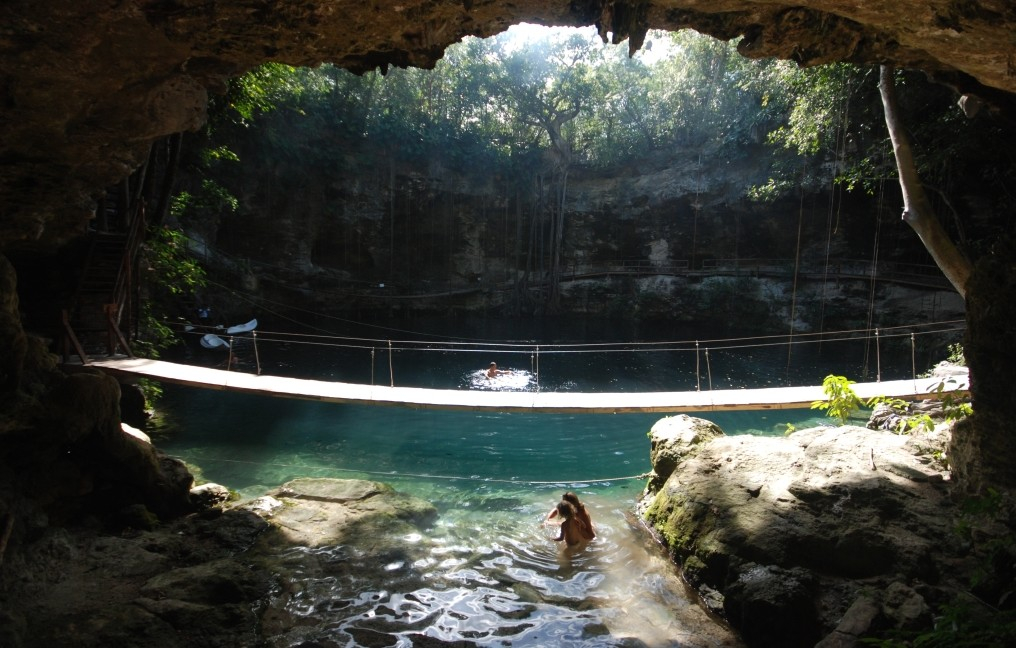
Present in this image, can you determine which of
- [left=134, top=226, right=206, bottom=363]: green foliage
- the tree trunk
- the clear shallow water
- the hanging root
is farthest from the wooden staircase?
the tree trunk

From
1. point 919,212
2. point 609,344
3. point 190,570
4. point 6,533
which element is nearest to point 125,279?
point 6,533

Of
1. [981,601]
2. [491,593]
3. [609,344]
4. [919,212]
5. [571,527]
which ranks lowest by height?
[491,593]

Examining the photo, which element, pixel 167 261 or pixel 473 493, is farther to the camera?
pixel 167 261

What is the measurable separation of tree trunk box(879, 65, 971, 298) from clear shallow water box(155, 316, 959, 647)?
2920 millimetres

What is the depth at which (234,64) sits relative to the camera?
4.26m

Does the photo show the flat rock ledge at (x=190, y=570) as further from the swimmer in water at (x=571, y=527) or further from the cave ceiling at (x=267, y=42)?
the cave ceiling at (x=267, y=42)

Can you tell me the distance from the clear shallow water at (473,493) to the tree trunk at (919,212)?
2.92 m

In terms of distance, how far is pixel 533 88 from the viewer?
2022 cm

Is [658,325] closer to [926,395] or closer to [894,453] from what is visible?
[926,395]

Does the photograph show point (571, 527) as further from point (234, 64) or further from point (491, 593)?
point (234, 64)

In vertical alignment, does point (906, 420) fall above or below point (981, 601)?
above

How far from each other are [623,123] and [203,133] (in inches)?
680

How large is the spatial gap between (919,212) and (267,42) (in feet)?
19.6

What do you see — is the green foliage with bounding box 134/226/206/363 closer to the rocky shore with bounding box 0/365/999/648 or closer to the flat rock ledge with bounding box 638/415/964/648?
the rocky shore with bounding box 0/365/999/648
